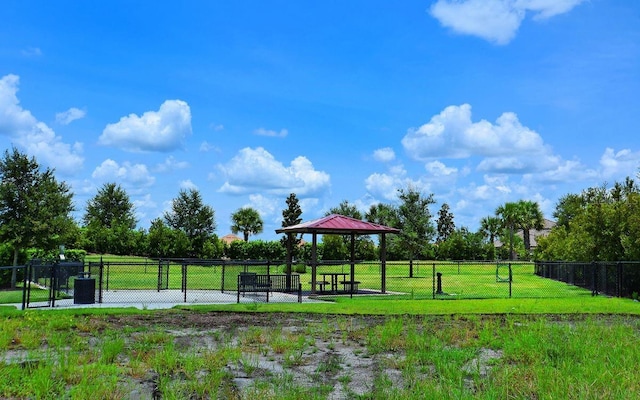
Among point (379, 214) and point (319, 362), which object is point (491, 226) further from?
point (319, 362)

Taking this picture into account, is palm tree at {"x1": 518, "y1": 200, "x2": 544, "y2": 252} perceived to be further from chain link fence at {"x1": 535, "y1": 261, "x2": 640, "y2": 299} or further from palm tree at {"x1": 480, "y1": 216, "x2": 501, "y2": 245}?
chain link fence at {"x1": 535, "y1": 261, "x2": 640, "y2": 299}

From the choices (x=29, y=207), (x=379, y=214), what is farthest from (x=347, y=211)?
(x=29, y=207)

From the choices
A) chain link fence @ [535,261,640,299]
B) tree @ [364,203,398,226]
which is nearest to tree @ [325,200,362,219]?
tree @ [364,203,398,226]

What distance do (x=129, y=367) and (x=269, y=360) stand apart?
192 cm

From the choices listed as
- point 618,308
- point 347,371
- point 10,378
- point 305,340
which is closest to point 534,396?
point 347,371

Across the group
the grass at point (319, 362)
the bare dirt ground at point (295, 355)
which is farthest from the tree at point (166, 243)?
the grass at point (319, 362)

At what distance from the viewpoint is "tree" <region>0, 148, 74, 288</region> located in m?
25.6

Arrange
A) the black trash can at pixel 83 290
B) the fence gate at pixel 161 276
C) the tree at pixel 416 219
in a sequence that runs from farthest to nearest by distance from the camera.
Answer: the tree at pixel 416 219, the fence gate at pixel 161 276, the black trash can at pixel 83 290

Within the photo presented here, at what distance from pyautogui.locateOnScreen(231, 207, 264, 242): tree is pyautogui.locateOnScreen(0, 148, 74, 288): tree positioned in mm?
53021

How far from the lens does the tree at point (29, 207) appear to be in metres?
25.6

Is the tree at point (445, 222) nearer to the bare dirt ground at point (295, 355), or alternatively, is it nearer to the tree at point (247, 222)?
the tree at point (247, 222)

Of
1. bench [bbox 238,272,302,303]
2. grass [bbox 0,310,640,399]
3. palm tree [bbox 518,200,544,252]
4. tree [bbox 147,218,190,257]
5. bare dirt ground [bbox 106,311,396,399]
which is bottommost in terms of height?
bare dirt ground [bbox 106,311,396,399]

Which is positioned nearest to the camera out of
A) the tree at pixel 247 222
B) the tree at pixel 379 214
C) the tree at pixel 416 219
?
the tree at pixel 416 219

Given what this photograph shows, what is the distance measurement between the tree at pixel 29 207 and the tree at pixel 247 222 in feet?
174
